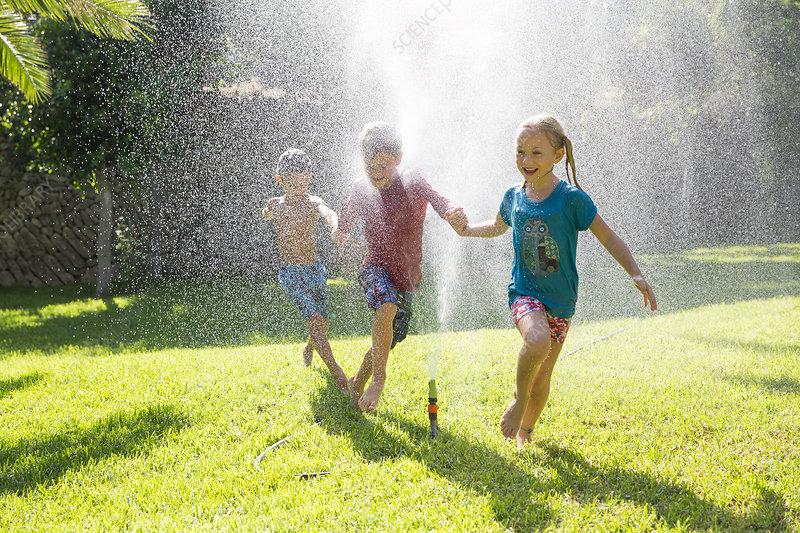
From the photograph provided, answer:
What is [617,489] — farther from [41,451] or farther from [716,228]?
[716,228]

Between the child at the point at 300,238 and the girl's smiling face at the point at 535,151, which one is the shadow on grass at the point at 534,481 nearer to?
the child at the point at 300,238

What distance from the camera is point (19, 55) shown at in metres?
5.69

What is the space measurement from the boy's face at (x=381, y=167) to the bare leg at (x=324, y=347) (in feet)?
4.07

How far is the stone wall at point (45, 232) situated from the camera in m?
13.1

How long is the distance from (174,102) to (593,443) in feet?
28.8

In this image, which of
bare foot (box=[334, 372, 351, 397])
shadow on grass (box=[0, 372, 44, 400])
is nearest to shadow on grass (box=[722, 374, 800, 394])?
bare foot (box=[334, 372, 351, 397])

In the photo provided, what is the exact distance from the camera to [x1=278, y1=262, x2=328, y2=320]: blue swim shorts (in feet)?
15.6

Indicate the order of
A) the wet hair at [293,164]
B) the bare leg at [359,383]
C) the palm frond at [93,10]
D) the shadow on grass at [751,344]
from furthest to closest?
the shadow on grass at [751,344] → the palm frond at [93,10] → the wet hair at [293,164] → the bare leg at [359,383]

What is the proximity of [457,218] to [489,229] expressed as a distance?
0.18 metres

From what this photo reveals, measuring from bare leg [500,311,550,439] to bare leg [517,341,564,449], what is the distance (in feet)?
0.65

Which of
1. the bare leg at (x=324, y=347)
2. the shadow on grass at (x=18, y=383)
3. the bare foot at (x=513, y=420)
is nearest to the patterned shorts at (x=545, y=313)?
the bare foot at (x=513, y=420)

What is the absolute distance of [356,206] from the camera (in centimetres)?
384

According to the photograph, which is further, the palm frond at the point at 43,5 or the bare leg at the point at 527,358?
the palm frond at the point at 43,5

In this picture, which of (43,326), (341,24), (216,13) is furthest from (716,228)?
(43,326)
